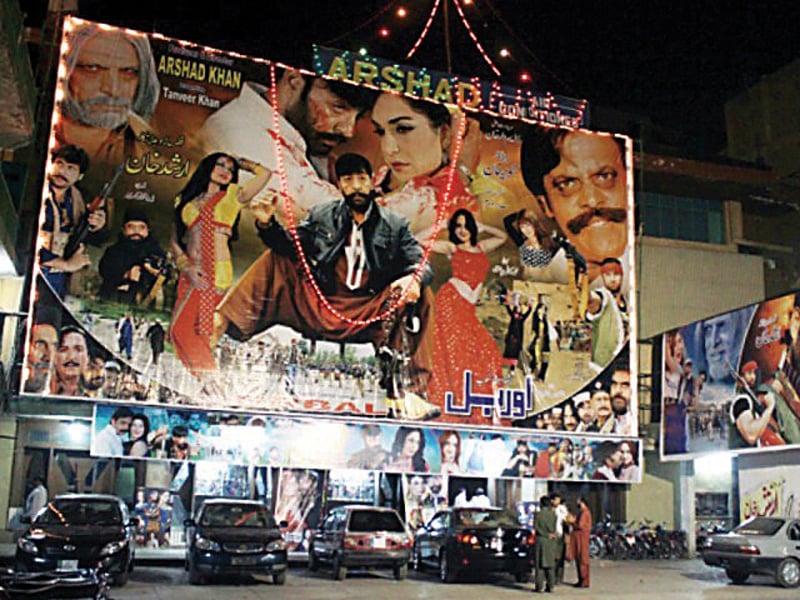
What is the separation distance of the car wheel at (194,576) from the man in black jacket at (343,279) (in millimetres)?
7655

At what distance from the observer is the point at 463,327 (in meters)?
26.5

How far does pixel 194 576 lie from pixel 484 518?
19.6 feet

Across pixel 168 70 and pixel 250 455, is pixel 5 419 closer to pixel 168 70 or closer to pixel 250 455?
pixel 250 455

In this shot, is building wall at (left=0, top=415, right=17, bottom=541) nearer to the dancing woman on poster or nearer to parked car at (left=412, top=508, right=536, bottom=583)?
the dancing woman on poster

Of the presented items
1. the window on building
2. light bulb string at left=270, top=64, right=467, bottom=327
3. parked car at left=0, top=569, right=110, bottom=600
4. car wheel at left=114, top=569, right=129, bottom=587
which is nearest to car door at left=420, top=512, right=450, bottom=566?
car wheel at left=114, top=569, right=129, bottom=587

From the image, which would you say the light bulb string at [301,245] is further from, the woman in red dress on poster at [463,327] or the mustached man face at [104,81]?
the mustached man face at [104,81]

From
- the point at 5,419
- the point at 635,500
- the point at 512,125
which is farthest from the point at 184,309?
the point at 635,500

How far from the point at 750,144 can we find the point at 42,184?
28722 millimetres

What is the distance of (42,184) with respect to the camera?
2309 cm

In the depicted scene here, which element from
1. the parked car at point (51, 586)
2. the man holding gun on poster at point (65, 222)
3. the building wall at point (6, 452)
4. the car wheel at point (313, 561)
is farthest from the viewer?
the building wall at point (6, 452)

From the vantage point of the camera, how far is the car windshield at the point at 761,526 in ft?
66.4

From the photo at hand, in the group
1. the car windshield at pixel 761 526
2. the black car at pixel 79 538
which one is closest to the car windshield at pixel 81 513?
the black car at pixel 79 538

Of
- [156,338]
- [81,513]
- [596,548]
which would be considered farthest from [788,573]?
[156,338]

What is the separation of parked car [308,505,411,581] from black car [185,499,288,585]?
4.95 ft
